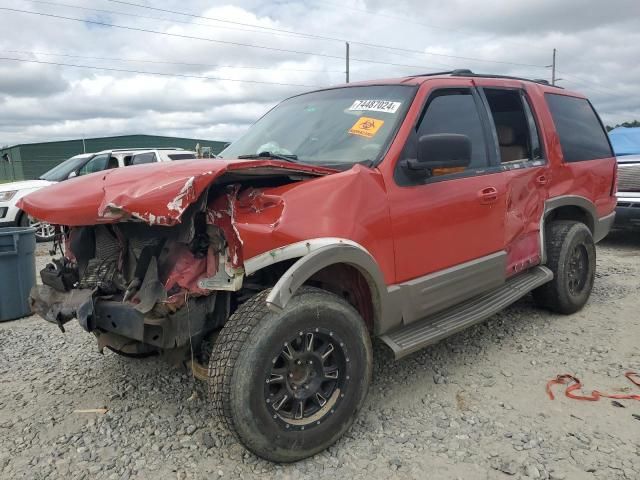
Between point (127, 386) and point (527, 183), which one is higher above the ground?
point (527, 183)

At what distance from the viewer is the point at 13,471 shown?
2652mm

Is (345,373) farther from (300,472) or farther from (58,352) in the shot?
(58,352)

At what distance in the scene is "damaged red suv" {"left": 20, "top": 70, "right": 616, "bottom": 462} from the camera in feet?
8.28

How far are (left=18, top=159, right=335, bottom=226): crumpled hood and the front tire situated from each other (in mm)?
632

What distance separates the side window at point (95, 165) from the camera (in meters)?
11.5

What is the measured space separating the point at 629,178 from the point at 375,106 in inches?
241

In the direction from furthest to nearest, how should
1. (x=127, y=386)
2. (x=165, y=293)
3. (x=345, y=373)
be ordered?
(x=127, y=386) < (x=345, y=373) < (x=165, y=293)

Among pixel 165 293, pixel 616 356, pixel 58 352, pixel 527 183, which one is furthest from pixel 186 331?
pixel 616 356

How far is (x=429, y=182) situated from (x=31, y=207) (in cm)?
236

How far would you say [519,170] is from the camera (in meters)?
4.07

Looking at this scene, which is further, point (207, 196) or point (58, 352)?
point (58, 352)

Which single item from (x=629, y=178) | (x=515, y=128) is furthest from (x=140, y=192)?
(x=629, y=178)

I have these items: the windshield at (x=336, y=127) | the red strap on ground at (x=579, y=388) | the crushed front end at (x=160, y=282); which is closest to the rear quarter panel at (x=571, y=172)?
the red strap on ground at (x=579, y=388)

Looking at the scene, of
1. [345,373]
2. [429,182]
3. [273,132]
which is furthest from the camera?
[273,132]
